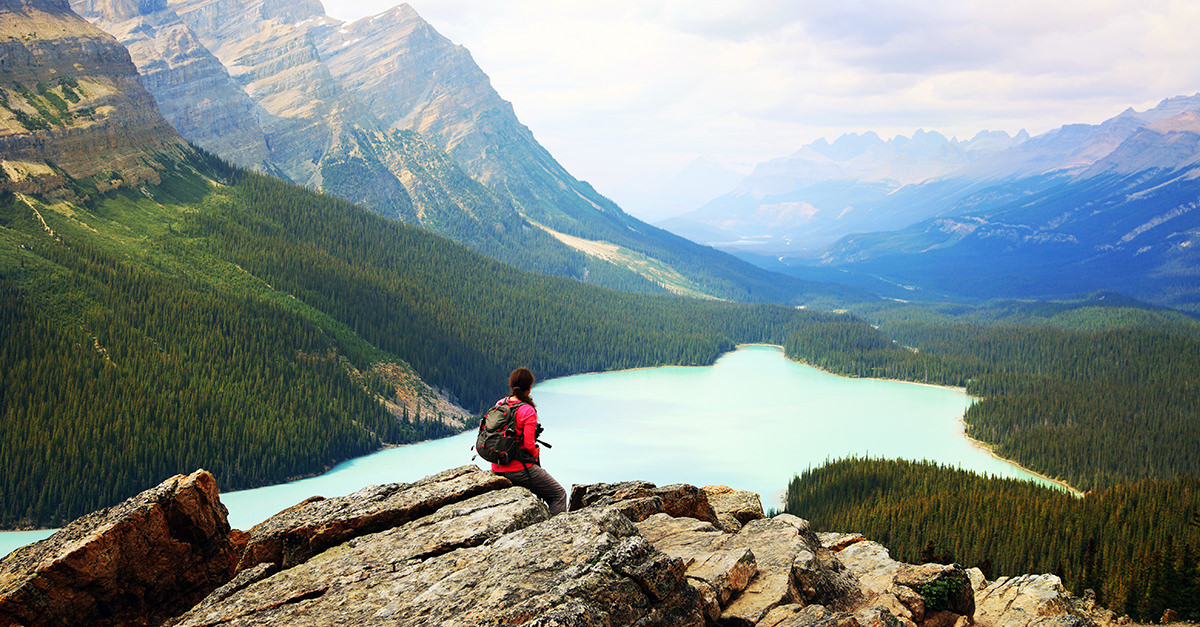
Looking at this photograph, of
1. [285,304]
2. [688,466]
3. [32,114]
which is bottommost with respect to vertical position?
[688,466]

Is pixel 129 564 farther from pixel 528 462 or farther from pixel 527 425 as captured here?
pixel 527 425

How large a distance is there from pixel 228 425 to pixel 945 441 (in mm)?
87573

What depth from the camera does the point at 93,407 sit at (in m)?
82.6

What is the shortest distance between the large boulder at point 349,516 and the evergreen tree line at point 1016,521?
3543cm

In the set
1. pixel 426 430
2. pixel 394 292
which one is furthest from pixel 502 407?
pixel 394 292

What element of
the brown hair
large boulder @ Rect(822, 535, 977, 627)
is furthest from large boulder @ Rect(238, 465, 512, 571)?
large boulder @ Rect(822, 535, 977, 627)

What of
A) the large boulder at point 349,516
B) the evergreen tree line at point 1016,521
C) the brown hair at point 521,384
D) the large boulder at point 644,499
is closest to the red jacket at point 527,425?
the brown hair at point 521,384

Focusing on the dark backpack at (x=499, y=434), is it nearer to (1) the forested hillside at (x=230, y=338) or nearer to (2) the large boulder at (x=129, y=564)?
(2) the large boulder at (x=129, y=564)

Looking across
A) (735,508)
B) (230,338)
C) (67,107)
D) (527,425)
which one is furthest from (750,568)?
(67,107)

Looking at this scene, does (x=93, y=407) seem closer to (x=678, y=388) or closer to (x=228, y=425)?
(x=228, y=425)

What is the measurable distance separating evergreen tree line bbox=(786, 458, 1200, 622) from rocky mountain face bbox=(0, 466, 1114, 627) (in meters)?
30.4

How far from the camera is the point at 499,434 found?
1908 cm

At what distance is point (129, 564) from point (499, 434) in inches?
311

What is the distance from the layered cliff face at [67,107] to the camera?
409ft
